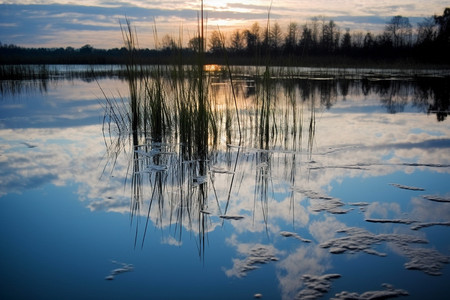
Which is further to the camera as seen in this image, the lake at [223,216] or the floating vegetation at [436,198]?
the floating vegetation at [436,198]

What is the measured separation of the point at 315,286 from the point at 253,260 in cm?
29

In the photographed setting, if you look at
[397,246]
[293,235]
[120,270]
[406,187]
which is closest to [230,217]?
[293,235]

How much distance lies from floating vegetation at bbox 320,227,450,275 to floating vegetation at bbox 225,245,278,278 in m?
0.27

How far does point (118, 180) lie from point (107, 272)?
4.40 feet

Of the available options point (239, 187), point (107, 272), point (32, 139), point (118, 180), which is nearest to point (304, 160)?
point (239, 187)

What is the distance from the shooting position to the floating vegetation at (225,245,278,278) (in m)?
1.48

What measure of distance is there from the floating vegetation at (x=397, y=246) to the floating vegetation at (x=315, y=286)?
22 cm

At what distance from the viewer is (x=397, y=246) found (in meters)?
1.68

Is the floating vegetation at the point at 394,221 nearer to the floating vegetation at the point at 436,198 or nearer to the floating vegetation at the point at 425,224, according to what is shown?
the floating vegetation at the point at 425,224

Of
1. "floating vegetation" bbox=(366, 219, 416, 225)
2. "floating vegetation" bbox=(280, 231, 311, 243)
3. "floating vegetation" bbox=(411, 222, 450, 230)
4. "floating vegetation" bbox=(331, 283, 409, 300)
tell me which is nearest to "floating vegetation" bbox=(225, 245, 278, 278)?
"floating vegetation" bbox=(280, 231, 311, 243)

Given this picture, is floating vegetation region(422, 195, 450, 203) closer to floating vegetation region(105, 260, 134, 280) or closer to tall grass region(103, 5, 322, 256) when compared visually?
tall grass region(103, 5, 322, 256)

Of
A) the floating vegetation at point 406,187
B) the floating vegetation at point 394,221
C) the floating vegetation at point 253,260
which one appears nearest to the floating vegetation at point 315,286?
the floating vegetation at point 253,260

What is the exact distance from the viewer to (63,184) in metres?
2.63

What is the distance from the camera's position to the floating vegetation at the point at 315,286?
52.3 inches
